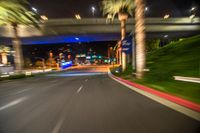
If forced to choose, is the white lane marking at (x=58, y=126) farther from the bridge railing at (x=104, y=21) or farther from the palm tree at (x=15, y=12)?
the bridge railing at (x=104, y=21)

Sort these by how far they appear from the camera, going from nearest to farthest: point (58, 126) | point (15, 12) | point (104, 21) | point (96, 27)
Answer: point (15, 12) → point (58, 126) → point (104, 21) → point (96, 27)

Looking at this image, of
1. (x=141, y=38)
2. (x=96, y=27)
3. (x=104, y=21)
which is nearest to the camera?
(x=141, y=38)

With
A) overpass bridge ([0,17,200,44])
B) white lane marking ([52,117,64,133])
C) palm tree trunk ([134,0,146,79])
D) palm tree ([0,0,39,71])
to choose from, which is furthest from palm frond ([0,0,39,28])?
overpass bridge ([0,17,200,44])

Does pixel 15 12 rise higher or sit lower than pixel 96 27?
lower

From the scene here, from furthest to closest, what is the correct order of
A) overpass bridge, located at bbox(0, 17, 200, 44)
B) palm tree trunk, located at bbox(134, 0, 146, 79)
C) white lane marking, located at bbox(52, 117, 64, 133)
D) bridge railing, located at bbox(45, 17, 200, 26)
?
overpass bridge, located at bbox(0, 17, 200, 44) < bridge railing, located at bbox(45, 17, 200, 26) < palm tree trunk, located at bbox(134, 0, 146, 79) < white lane marking, located at bbox(52, 117, 64, 133)

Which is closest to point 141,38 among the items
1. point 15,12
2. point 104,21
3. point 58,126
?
point 58,126

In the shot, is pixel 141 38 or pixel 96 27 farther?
pixel 96 27

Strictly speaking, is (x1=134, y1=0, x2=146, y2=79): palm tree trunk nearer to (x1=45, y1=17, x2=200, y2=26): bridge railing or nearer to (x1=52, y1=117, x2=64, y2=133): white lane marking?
(x1=52, y1=117, x2=64, y2=133): white lane marking

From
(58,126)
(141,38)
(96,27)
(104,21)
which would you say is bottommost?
(58,126)

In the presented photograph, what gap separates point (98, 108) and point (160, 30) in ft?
149

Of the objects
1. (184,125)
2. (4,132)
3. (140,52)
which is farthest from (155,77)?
(4,132)

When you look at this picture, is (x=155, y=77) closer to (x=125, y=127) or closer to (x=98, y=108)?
(x=98, y=108)

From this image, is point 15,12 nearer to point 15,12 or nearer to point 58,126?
point 15,12

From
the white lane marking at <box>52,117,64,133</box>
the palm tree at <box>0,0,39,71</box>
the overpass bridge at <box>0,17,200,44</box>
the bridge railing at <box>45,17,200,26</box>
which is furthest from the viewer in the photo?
the overpass bridge at <box>0,17,200,44</box>
